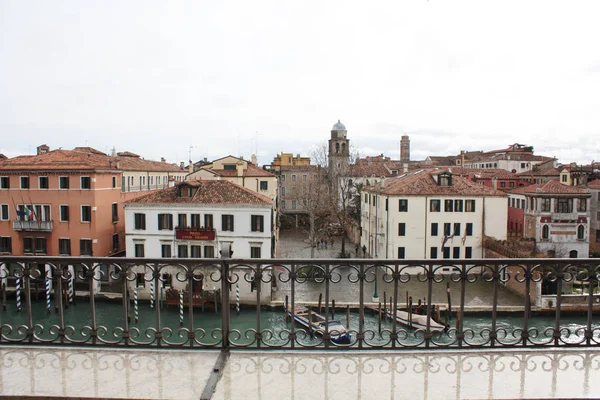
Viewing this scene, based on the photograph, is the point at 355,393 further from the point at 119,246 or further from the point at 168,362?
the point at 119,246

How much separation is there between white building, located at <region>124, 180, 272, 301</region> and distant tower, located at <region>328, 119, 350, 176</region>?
31.9 metres

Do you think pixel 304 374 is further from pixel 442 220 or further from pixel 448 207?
pixel 448 207

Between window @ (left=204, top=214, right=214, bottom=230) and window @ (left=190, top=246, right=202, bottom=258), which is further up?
window @ (left=204, top=214, right=214, bottom=230)

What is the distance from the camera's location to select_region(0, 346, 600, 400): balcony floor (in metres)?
2.91

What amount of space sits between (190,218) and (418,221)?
13.4 meters

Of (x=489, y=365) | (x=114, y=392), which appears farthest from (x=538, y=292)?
(x=114, y=392)

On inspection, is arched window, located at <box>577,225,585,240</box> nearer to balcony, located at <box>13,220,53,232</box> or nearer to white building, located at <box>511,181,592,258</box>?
white building, located at <box>511,181,592,258</box>

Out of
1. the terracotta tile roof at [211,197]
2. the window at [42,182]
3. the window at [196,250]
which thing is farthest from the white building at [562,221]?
the window at [42,182]

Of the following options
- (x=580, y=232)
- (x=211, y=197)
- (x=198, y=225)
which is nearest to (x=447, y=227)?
(x=580, y=232)

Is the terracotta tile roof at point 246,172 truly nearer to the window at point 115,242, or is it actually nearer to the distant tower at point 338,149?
the window at point 115,242

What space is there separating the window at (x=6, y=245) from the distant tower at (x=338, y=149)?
115ft

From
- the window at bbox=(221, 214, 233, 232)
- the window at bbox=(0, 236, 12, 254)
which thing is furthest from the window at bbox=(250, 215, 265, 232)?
the window at bbox=(0, 236, 12, 254)

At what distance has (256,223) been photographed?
22.8 meters

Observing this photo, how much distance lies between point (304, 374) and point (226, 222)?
66.3 feet
